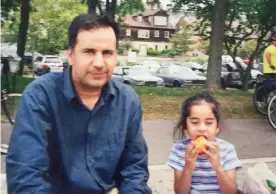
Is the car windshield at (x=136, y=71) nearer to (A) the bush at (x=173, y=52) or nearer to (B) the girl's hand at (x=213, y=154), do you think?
(B) the girl's hand at (x=213, y=154)

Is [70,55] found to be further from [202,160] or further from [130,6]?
[130,6]

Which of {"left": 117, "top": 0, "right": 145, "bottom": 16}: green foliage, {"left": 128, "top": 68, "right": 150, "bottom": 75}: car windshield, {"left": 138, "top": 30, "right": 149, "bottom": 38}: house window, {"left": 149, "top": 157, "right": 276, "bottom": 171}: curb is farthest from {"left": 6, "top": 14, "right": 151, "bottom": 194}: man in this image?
{"left": 138, "top": 30, "right": 149, "bottom": 38}: house window

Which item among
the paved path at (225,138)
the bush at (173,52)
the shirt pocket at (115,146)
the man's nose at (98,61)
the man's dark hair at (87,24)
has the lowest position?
the bush at (173,52)

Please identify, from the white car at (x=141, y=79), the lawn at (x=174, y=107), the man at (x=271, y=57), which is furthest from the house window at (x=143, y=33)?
the man at (x=271, y=57)

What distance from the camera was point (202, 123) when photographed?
2.68 m

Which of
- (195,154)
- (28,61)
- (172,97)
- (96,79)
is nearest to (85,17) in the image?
(96,79)

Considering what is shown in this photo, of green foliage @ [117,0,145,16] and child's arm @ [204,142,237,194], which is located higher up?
green foliage @ [117,0,145,16]

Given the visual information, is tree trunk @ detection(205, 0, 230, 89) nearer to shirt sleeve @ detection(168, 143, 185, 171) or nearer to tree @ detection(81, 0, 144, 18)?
tree @ detection(81, 0, 144, 18)

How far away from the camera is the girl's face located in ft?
8.71

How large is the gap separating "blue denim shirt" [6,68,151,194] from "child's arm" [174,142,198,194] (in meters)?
0.32

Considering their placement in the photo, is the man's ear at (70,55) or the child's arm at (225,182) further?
the child's arm at (225,182)

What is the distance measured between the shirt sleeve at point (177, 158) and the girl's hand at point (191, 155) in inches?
5.0

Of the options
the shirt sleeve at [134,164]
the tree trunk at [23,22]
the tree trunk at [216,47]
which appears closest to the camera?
the shirt sleeve at [134,164]

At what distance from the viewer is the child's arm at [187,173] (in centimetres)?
253
